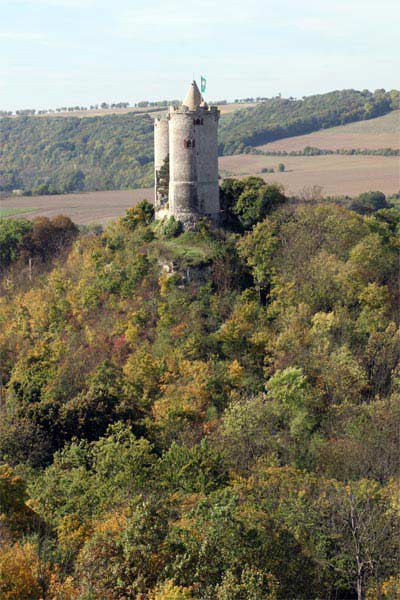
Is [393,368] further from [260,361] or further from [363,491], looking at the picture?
[363,491]

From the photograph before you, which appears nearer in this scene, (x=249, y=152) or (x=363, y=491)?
(x=363, y=491)

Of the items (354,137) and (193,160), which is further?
(354,137)

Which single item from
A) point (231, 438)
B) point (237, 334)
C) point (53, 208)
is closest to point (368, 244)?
point (237, 334)

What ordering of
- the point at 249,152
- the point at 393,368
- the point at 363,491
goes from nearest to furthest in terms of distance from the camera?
the point at 363,491, the point at 393,368, the point at 249,152

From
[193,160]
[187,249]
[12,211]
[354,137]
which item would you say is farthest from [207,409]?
[354,137]

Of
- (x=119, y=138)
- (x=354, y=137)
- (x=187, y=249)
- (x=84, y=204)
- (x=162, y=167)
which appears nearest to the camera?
(x=187, y=249)

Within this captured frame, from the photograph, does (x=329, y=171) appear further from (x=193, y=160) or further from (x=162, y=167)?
(x=193, y=160)

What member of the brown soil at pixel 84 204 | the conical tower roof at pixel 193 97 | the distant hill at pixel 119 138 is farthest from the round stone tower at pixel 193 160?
the distant hill at pixel 119 138

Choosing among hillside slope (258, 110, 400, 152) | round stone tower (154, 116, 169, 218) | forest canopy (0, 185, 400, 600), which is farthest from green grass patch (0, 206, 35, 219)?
hillside slope (258, 110, 400, 152)
